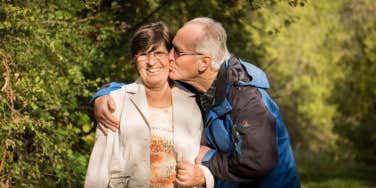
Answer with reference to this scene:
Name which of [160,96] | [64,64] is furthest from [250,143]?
[64,64]

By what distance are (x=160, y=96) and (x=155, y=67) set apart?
0.18 m

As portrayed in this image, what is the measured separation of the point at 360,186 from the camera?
1116 centimetres

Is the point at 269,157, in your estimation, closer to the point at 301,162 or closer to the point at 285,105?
the point at 301,162

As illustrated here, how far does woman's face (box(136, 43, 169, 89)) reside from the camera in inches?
163

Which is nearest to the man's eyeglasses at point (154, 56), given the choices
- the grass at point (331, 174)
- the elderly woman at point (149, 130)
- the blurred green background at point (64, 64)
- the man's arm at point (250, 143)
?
the elderly woman at point (149, 130)

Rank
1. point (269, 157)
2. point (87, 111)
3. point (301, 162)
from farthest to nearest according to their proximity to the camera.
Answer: point (301, 162) → point (87, 111) → point (269, 157)

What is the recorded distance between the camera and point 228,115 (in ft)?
12.9

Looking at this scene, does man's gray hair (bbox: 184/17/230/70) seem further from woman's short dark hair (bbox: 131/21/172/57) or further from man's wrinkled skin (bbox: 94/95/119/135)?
man's wrinkled skin (bbox: 94/95/119/135)

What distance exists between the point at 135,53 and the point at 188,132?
565 millimetres

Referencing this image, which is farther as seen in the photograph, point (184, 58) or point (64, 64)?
point (64, 64)

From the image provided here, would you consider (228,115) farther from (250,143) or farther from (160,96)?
(160,96)

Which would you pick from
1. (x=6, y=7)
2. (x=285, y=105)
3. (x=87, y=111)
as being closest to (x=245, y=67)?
(x=6, y=7)

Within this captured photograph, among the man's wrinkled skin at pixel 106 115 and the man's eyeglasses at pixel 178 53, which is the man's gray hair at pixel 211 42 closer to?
the man's eyeglasses at pixel 178 53

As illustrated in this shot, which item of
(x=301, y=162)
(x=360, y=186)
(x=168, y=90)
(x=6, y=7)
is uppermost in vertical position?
(x=6, y=7)
